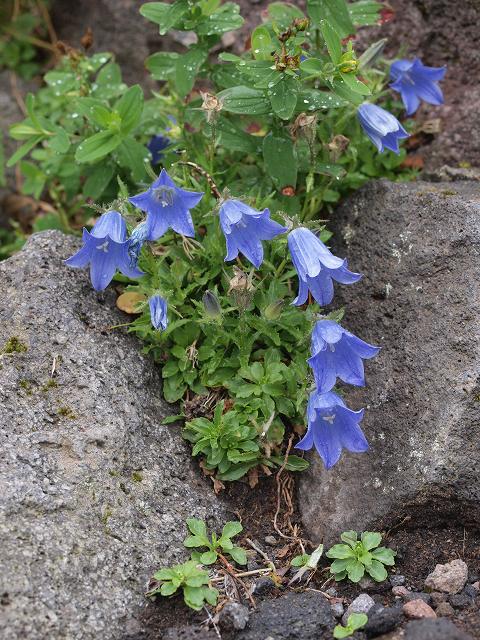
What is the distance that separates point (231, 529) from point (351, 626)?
64 cm

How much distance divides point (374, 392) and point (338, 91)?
1363mm

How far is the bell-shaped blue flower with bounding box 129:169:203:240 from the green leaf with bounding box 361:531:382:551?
4.60 ft

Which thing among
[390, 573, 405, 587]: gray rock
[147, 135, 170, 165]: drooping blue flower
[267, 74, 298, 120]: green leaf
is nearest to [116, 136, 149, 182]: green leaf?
[147, 135, 170, 165]: drooping blue flower

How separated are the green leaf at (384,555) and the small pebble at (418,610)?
0.21m

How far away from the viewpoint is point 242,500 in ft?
11.2

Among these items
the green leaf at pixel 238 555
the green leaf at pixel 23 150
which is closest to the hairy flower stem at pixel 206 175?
the green leaf at pixel 23 150

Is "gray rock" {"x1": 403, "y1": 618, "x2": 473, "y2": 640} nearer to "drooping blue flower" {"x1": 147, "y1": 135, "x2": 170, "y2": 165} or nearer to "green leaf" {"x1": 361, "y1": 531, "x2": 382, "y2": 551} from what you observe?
"green leaf" {"x1": 361, "y1": 531, "x2": 382, "y2": 551}

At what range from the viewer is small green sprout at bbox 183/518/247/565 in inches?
120

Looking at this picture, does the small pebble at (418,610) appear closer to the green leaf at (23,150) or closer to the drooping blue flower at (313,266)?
the drooping blue flower at (313,266)

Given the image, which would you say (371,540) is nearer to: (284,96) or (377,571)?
(377,571)

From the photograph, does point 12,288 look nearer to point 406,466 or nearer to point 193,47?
point 193,47

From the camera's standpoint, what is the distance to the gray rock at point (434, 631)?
249 cm

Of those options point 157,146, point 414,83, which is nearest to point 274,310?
point 157,146

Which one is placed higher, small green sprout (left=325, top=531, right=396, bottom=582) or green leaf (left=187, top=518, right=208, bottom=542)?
green leaf (left=187, top=518, right=208, bottom=542)
